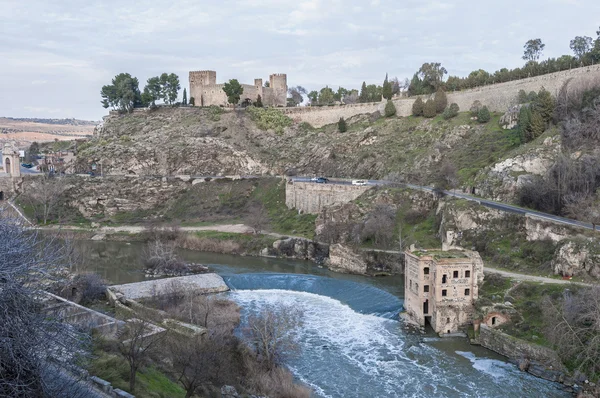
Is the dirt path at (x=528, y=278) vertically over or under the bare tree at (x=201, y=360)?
over

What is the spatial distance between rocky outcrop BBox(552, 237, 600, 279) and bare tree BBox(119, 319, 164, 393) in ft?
83.8

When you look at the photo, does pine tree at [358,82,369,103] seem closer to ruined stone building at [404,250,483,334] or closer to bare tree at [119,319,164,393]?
ruined stone building at [404,250,483,334]

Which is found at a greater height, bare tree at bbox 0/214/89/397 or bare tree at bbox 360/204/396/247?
bare tree at bbox 0/214/89/397

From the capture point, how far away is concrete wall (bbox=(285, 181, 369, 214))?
2409 inches

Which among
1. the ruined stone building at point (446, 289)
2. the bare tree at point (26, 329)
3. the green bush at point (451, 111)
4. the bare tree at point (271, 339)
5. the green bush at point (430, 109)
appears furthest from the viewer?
the green bush at point (430, 109)

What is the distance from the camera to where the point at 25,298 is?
10.8 metres

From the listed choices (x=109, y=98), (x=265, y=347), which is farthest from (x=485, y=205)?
(x=109, y=98)

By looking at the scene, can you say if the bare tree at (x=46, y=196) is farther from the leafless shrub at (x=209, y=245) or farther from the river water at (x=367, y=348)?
the river water at (x=367, y=348)

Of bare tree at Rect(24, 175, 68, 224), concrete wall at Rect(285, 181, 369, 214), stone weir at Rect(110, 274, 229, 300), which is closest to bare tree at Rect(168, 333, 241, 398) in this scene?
stone weir at Rect(110, 274, 229, 300)

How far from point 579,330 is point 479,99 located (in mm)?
50836

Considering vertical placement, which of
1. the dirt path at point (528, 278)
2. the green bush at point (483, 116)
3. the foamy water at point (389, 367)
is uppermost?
the green bush at point (483, 116)

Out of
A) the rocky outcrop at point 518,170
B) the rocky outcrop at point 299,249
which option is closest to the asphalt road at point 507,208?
the rocky outcrop at point 518,170

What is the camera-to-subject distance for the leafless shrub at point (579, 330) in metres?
25.9

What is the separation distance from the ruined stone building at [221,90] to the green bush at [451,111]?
116ft
